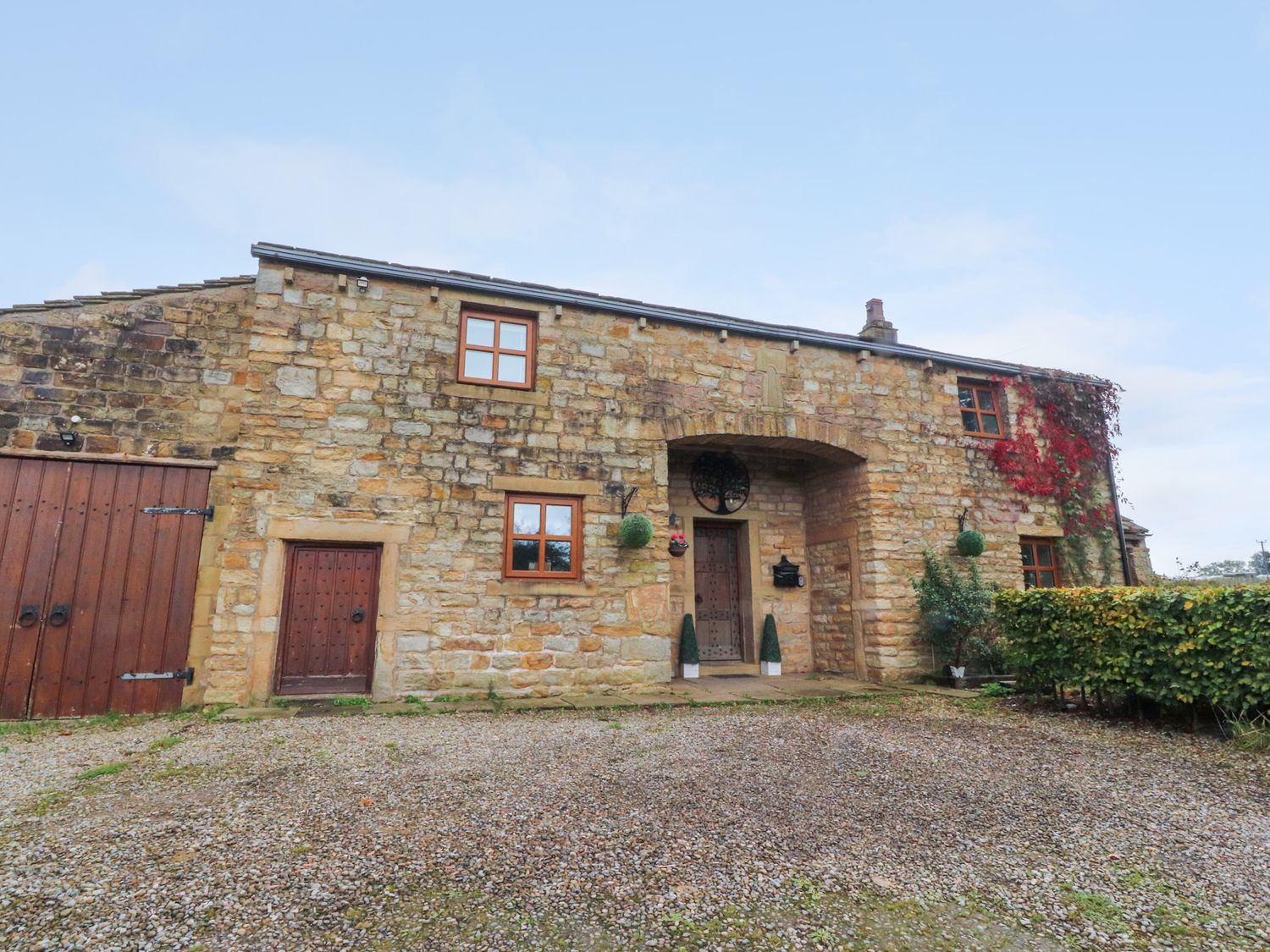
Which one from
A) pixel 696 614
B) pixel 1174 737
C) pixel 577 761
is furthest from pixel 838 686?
pixel 577 761

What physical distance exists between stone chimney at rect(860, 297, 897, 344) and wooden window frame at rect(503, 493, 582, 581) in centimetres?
539

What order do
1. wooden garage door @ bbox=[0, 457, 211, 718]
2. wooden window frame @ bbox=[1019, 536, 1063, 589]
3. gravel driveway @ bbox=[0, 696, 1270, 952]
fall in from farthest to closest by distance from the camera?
wooden window frame @ bbox=[1019, 536, 1063, 589] < wooden garage door @ bbox=[0, 457, 211, 718] < gravel driveway @ bbox=[0, 696, 1270, 952]

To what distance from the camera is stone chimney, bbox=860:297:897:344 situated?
9.52 m

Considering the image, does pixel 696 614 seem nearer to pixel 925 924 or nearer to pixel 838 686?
pixel 838 686

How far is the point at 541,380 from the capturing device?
7293 mm

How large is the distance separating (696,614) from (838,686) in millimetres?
2160

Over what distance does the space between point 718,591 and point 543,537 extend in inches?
129

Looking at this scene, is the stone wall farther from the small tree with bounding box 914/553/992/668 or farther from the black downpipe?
the black downpipe

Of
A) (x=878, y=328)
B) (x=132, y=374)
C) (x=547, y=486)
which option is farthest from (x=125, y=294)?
(x=878, y=328)

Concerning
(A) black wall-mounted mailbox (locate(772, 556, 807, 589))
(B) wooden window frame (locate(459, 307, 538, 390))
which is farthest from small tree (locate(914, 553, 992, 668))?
(B) wooden window frame (locate(459, 307, 538, 390))

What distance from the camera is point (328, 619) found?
20.9 ft

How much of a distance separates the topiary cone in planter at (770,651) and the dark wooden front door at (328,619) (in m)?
5.15

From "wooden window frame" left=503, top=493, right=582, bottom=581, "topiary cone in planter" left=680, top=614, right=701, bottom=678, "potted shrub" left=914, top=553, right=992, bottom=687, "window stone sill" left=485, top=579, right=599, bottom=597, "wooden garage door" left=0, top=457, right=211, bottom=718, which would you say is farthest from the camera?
"topiary cone in planter" left=680, top=614, right=701, bottom=678

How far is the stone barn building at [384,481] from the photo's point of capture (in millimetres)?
5914
